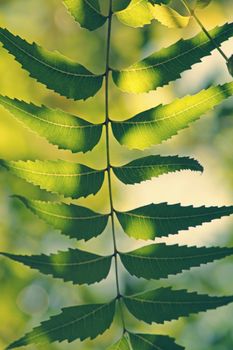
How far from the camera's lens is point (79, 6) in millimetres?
1535

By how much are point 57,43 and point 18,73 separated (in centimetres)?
53

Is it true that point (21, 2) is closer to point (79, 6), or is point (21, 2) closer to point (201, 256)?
point (79, 6)

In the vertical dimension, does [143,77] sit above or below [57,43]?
below

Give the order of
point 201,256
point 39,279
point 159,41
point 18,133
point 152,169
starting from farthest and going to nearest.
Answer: point 159,41, point 39,279, point 18,133, point 152,169, point 201,256

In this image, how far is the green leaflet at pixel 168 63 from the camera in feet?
4.88

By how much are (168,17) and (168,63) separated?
0.11 meters

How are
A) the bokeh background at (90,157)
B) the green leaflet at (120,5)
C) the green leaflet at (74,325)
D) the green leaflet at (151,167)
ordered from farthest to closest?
1. the bokeh background at (90,157)
2. the green leaflet at (120,5)
3. the green leaflet at (151,167)
4. the green leaflet at (74,325)

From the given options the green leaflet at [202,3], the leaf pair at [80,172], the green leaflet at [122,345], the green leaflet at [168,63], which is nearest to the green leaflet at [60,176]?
the leaf pair at [80,172]

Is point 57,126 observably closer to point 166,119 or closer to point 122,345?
point 166,119

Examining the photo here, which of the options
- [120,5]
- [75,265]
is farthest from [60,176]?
[120,5]

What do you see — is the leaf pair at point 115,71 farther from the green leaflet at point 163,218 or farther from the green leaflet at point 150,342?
the green leaflet at point 150,342

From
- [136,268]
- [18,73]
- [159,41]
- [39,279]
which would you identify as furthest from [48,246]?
[136,268]

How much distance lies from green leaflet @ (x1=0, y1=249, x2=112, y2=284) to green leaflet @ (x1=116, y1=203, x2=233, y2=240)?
0.29 feet

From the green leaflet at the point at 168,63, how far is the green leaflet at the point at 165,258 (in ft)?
1.16
